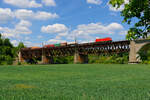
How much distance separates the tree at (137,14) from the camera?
17.1 ft

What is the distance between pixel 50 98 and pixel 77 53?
62.7 meters

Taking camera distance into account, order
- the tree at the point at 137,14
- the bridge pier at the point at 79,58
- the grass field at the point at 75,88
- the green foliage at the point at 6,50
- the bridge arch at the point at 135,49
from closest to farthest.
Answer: the grass field at the point at 75,88, the tree at the point at 137,14, the bridge arch at the point at 135,49, the green foliage at the point at 6,50, the bridge pier at the point at 79,58

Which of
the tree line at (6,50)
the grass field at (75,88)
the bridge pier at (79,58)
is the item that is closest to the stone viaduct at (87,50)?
the bridge pier at (79,58)

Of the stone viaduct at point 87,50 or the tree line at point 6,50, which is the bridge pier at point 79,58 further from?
the tree line at point 6,50

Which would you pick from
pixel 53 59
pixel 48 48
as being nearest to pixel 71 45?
pixel 48 48

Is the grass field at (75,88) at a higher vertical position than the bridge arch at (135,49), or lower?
lower

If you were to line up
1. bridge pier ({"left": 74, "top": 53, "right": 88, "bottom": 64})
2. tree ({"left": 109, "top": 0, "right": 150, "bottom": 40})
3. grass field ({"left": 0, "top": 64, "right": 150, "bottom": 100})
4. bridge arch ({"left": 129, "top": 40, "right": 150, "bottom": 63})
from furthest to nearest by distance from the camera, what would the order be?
bridge pier ({"left": 74, "top": 53, "right": 88, "bottom": 64})
bridge arch ({"left": 129, "top": 40, "right": 150, "bottom": 63})
tree ({"left": 109, "top": 0, "right": 150, "bottom": 40})
grass field ({"left": 0, "top": 64, "right": 150, "bottom": 100})

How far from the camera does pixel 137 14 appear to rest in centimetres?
554

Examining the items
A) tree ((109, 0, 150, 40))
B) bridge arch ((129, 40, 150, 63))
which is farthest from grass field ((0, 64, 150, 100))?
bridge arch ((129, 40, 150, 63))

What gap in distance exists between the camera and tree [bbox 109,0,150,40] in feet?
17.1

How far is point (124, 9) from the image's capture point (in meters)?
5.79

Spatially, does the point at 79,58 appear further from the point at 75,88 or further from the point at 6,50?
the point at 75,88

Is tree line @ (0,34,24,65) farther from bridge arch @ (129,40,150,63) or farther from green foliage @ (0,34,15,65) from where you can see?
bridge arch @ (129,40,150,63)

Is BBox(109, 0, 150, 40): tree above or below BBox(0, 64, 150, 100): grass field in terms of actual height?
above
